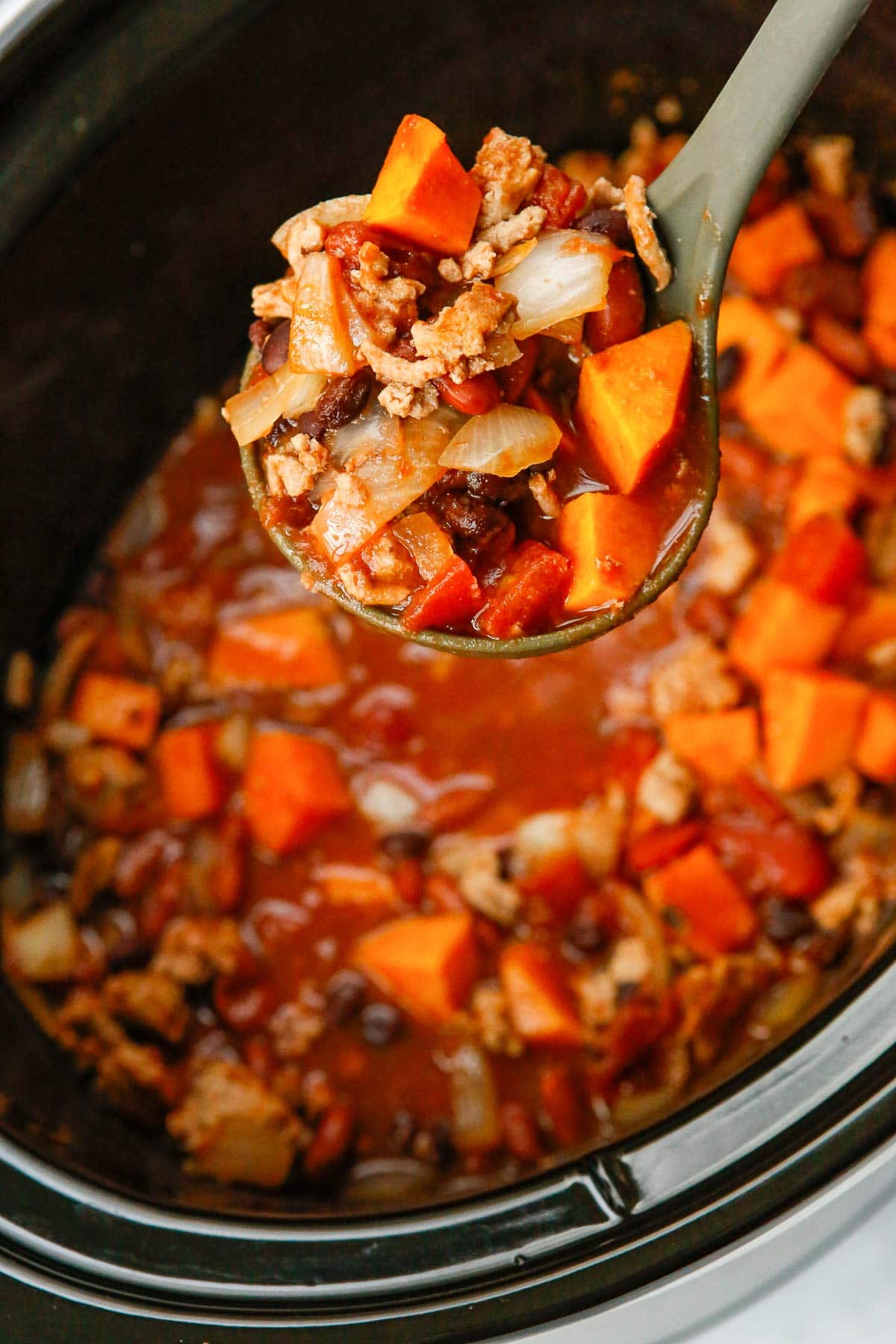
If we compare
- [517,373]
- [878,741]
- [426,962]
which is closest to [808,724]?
[878,741]

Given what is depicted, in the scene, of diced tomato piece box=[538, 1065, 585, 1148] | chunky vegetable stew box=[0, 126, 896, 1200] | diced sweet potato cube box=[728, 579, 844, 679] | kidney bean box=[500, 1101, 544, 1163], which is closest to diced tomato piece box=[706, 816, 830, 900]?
chunky vegetable stew box=[0, 126, 896, 1200]

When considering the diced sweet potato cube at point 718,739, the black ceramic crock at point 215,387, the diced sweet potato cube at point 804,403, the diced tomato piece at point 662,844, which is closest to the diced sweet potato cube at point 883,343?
the diced sweet potato cube at point 804,403

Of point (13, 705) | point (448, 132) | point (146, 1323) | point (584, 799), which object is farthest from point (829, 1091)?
point (448, 132)

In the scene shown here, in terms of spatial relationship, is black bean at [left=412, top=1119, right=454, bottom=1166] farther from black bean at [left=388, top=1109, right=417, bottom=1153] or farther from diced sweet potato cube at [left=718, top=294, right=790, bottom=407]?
diced sweet potato cube at [left=718, top=294, right=790, bottom=407]

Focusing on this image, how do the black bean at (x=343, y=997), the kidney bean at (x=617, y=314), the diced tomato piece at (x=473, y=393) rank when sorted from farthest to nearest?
the black bean at (x=343, y=997), the kidney bean at (x=617, y=314), the diced tomato piece at (x=473, y=393)

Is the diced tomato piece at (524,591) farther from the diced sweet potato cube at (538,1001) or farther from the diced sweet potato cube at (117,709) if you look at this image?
the diced sweet potato cube at (117,709)

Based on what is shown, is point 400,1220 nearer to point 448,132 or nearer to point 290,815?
point 290,815
